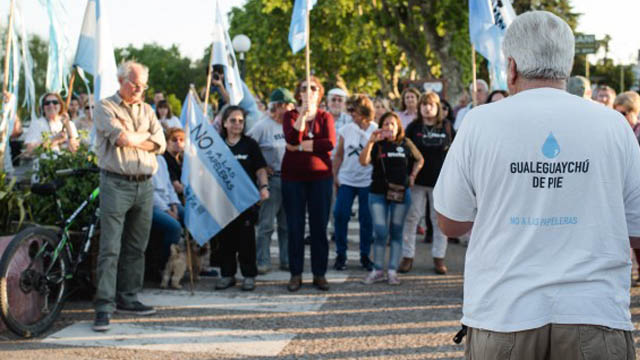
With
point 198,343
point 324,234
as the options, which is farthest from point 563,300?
point 324,234

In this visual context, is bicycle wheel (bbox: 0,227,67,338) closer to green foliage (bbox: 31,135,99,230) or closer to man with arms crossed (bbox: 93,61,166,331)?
man with arms crossed (bbox: 93,61,166,331)

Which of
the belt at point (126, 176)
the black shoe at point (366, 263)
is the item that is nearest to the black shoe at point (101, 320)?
the belt at point (126, 176)

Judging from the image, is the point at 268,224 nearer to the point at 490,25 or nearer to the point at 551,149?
the point at 490,25

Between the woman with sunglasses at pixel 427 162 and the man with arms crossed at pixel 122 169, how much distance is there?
3.11m

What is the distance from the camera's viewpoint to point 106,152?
19.9ft

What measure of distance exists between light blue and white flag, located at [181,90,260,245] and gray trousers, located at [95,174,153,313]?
0.99 m

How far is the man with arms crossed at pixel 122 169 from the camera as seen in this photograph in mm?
5941

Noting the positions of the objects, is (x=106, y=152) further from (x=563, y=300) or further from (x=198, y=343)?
(x=563, y=300)

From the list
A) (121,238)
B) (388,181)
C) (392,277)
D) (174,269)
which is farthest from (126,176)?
(392,277)

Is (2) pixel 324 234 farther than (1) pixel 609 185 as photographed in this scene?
Yes

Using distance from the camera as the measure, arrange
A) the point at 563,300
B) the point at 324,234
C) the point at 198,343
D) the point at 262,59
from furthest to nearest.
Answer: the point at 262,59, the point at 324,234, the point at 198,343, the point at 563,300

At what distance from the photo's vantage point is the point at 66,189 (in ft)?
22.3

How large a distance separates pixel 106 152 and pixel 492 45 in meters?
3.90

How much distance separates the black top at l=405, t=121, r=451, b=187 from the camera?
322 inches
